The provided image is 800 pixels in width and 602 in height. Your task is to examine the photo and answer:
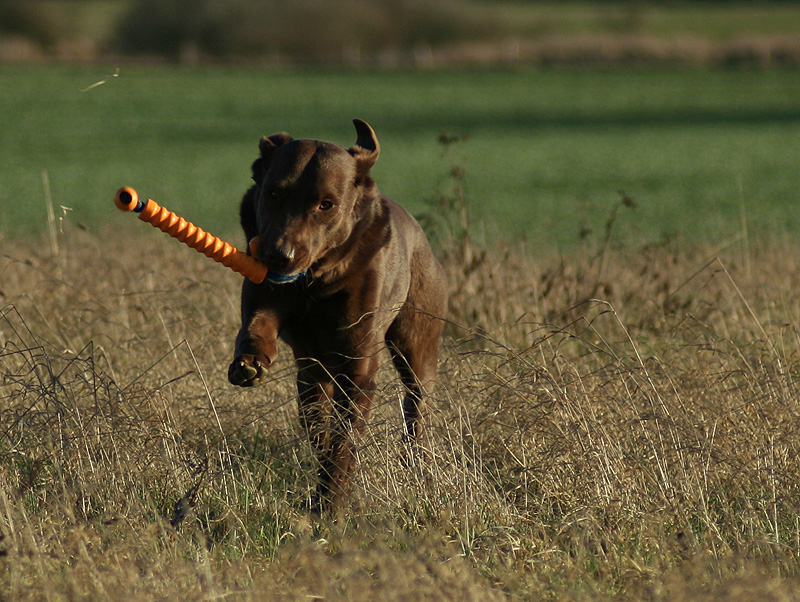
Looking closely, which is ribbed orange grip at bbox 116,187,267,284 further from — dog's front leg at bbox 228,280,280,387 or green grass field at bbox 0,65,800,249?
green grass field at bbox 0,65,800,249

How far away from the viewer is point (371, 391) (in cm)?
462

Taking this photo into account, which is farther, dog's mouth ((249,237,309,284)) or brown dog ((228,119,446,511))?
brown dog ((228,119,446,511))

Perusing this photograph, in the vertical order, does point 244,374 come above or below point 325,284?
below

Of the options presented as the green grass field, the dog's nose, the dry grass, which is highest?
the dog's nose

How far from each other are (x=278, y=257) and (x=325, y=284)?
1.57 feet

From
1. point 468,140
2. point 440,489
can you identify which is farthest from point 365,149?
point 468,140

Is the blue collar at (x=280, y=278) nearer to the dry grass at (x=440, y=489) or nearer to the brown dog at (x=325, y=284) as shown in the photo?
the brown dog at (x=325, y=284)

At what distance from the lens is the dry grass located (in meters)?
3.34

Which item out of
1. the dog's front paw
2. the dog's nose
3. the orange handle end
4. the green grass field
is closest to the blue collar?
the dog's nose

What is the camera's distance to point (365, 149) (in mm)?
4715

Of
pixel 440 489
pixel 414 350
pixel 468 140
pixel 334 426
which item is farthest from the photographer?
pixel 468 140

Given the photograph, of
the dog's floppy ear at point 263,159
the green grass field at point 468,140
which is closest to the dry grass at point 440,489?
the dog's floppy ear at point 263,159

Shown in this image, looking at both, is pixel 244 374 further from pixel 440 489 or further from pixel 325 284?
pixel 440 489

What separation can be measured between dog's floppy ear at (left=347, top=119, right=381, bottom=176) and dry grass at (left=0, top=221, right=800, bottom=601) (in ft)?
2.87
